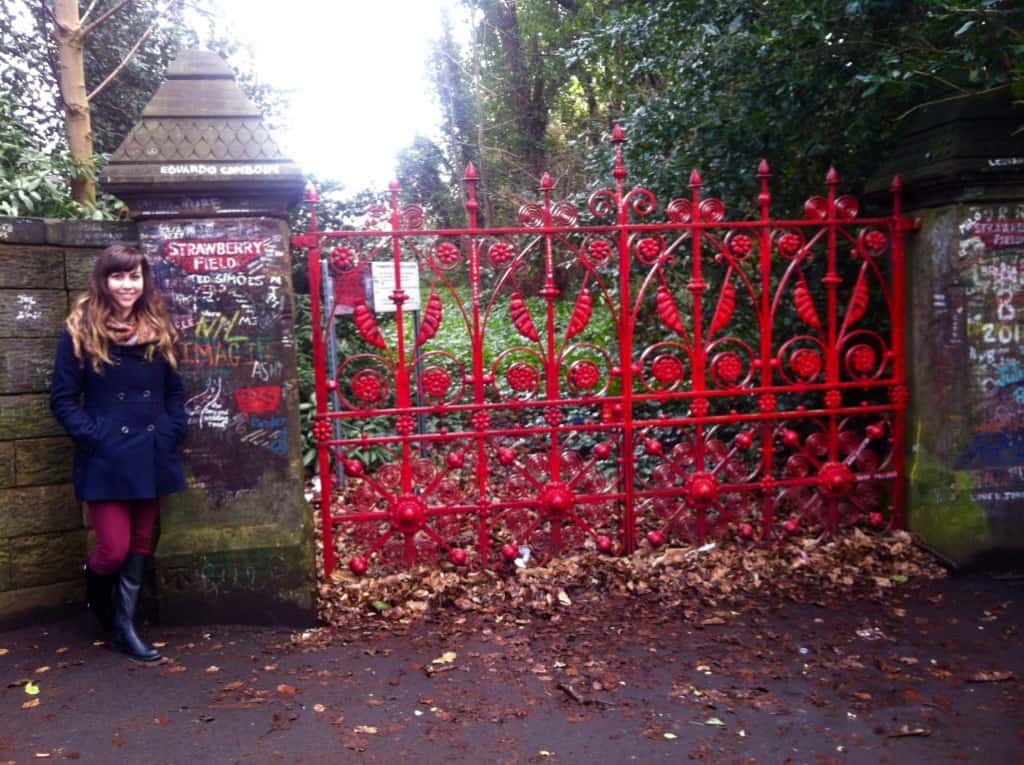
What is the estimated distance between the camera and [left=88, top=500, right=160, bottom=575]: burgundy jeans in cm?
385

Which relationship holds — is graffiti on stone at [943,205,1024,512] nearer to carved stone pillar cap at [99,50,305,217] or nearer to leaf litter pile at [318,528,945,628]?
leaf litter pile at [318,528,945,628]

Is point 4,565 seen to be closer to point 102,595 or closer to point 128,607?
point 102,595

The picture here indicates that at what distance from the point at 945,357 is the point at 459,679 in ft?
10.1

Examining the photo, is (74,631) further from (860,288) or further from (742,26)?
(742,26)

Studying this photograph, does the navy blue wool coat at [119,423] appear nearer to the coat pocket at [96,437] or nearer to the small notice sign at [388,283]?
the coat pocket at [96,437]

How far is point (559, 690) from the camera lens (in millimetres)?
3576

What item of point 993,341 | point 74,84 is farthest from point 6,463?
point 993,341

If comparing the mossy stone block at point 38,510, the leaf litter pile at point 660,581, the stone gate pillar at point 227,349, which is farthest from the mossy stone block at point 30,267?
the leaf litter pile at point 660,581

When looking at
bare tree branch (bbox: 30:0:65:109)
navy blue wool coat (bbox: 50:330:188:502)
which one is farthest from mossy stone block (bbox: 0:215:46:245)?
bare tree branch (bbox: 30:0:65:109)

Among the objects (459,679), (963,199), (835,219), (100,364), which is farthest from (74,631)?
(963,199)

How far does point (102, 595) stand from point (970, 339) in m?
4.57

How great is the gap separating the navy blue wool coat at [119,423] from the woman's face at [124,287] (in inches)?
7.3

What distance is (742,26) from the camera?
18.5 feet

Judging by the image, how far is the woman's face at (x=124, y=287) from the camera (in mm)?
3848
